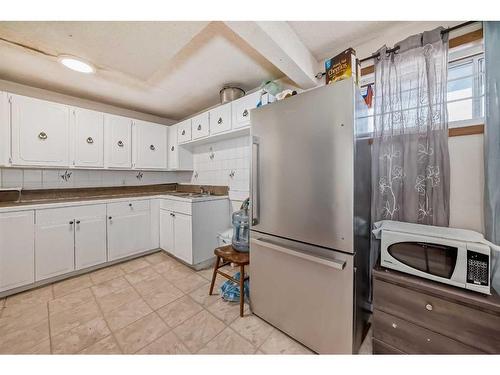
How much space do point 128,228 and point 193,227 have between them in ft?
3.35

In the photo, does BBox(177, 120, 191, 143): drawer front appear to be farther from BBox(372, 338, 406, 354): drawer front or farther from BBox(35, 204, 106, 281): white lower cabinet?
BBox(372, 338, 406, 354): drawer front

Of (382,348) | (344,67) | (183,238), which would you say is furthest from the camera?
(183,238)

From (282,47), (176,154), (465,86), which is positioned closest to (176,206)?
(176,154)

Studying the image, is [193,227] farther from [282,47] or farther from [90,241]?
[282,47]

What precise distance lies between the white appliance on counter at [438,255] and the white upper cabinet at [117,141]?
3.25 meters

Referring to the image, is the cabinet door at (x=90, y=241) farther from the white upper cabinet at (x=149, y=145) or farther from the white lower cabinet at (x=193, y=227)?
the white upper cabinet at (x=149, y=145)

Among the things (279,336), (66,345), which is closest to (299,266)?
(279,336)

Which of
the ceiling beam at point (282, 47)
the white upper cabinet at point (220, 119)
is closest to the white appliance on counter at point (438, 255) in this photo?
the ceiling beam at point (282, 47)

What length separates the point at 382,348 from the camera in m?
1.16

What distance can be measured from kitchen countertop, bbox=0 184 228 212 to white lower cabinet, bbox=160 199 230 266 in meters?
0.10

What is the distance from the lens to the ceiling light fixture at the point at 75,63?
1649 mm

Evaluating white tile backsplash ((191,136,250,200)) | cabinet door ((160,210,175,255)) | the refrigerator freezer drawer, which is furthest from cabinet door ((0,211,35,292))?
the refrigerator freezer drawer

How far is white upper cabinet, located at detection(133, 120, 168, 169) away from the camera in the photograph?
301 centimetres
